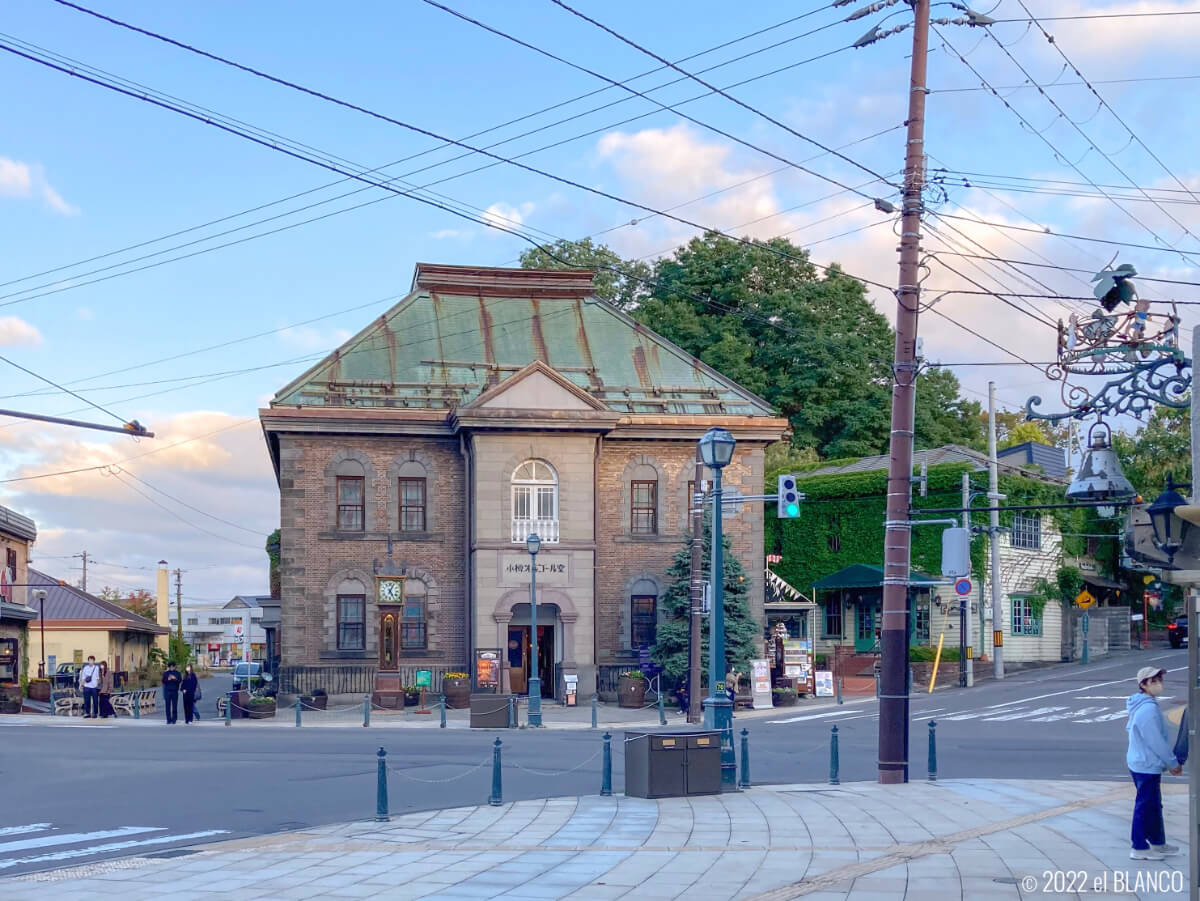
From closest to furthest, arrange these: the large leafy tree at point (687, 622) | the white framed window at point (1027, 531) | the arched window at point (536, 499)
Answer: the large leafy tree at point (687, 622) → the arched window at point (536, 499) → the white framed window at point (1027, 531)

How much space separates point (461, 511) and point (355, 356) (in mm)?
6081

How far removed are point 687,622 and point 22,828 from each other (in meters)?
26.7

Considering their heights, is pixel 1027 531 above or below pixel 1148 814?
above

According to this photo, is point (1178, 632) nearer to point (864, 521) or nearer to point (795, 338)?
point (864, 521)

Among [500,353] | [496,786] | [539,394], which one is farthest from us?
[500,353]

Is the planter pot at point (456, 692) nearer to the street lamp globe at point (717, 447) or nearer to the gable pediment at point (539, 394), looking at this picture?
the gable pediment at point (539, 394)

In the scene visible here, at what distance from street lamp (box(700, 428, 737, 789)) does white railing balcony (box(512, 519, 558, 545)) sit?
21682 mm

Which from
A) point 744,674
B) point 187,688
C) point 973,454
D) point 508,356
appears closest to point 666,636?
point 744,674

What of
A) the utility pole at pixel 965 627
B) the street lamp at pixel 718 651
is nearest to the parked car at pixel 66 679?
the utility pole at pixel 965 627

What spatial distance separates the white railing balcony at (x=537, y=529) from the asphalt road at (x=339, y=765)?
866cm

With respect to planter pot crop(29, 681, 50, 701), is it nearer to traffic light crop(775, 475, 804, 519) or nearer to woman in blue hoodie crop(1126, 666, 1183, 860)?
traffic light crop(775, 475, 804, 519)

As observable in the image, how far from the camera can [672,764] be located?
17.5 m

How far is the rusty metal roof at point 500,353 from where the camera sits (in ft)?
140

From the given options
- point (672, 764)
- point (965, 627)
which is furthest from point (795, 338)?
point (672, 764)
